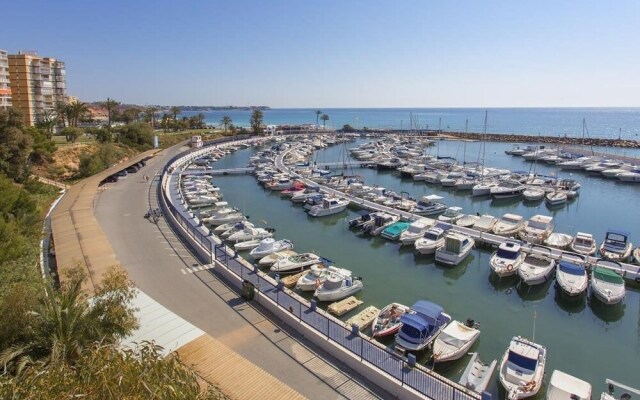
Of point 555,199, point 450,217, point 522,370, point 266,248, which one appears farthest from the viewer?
point 555,199

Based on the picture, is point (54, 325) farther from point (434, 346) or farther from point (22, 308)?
point (434, 346)

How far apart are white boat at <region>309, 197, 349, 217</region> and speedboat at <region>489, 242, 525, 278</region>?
17.6m

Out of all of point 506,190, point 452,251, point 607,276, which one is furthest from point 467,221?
point 506,190

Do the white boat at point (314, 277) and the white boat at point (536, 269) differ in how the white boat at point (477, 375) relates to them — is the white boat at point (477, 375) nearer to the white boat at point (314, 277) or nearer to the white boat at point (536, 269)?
the white boat at point (314, 277)

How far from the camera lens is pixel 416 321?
1798 centimetres

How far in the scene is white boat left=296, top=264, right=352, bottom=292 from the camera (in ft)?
76.6

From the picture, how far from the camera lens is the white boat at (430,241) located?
29938mm

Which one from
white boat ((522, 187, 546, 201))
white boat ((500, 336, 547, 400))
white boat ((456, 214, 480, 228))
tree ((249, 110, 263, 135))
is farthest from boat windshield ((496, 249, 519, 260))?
tree ((249, 110, 263, 135))

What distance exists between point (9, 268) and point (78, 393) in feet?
62.4

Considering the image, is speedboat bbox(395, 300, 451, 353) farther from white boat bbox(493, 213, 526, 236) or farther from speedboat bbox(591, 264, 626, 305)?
white boat bbox(493, 213, 526, 236)

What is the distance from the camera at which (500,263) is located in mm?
26375

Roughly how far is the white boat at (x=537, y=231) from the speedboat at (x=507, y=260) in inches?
180

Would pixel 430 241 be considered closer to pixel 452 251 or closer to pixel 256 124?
pixel 452 251

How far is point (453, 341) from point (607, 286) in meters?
11.8
